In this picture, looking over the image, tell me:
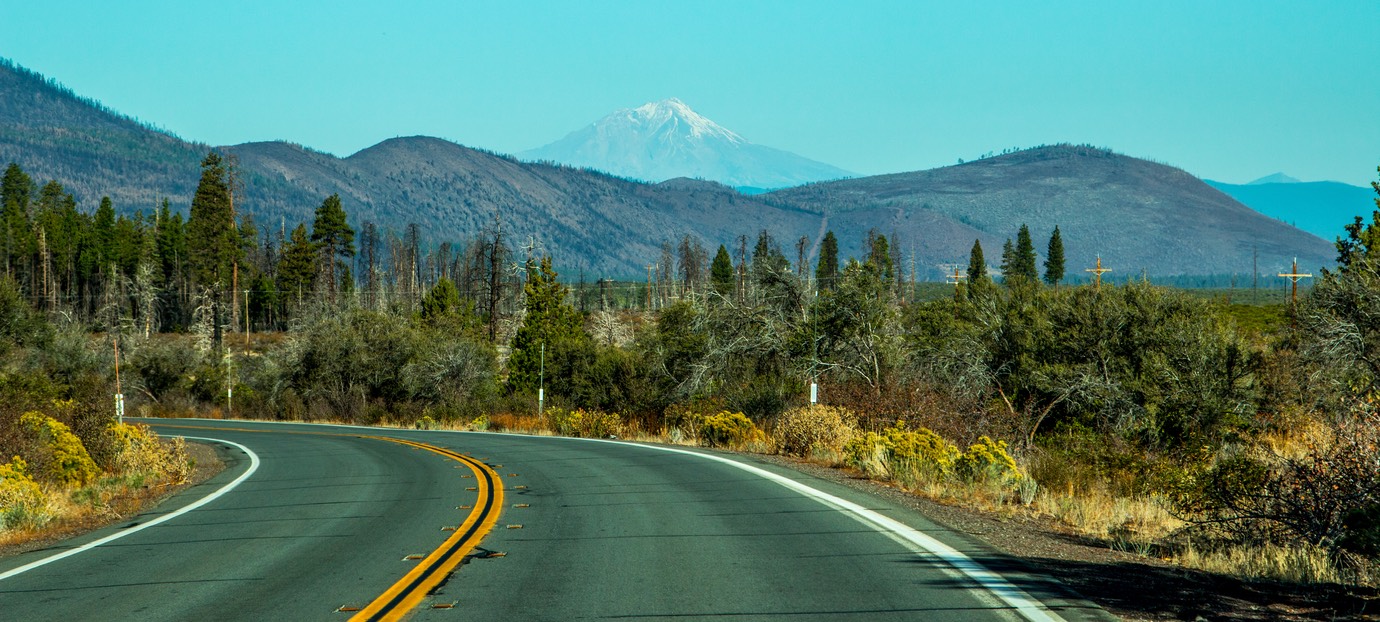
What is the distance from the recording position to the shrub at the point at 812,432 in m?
19.8

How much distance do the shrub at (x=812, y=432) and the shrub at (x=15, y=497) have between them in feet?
39.4

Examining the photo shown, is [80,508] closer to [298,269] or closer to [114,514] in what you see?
[114,514]

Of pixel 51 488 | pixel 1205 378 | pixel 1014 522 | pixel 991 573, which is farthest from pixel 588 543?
pixel 1205 378

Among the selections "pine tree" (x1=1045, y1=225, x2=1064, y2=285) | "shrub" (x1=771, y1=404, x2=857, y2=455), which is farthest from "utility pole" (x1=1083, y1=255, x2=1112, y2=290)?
"pine tree" (x1=1045, y1=225, x2=1064, y2=285)

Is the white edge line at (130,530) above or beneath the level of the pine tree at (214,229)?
beneath

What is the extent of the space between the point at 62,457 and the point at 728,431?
12602 millimetres

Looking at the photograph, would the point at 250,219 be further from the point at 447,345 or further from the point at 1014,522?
the point at 1014,522

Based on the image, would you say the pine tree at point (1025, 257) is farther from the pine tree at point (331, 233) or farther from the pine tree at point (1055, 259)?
the pine tree at point (331, 233)

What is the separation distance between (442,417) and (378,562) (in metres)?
35.9

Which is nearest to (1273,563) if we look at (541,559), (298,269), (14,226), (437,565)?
(541,559)

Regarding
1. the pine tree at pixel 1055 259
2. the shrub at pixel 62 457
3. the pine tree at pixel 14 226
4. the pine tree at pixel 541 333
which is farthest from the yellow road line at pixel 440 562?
the pine tree at pixel 1055 259

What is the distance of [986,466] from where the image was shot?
14.4m

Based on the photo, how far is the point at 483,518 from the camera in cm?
1148

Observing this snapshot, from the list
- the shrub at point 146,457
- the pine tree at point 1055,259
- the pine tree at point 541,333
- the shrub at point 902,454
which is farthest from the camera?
the pine tree at point 1055,259
